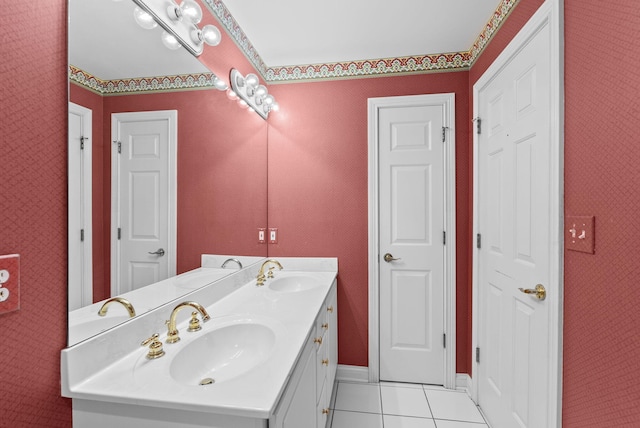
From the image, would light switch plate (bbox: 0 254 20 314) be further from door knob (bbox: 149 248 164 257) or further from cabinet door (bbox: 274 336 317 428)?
cabinet door (bbox: 274 336 317 428)

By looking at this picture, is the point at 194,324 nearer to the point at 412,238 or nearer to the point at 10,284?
the point at 10,284

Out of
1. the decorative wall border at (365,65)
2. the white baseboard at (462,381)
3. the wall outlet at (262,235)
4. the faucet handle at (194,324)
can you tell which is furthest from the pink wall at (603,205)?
the wall outlet at (262,235)

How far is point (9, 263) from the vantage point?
67cm

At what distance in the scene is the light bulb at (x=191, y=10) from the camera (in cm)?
127

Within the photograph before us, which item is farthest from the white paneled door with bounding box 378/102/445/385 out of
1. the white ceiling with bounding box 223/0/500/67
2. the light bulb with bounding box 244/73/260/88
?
the light bulb with bounding box 244/73/260/88

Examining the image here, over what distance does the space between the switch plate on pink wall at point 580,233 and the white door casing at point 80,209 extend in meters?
1.65

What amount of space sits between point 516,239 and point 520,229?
0.23ft

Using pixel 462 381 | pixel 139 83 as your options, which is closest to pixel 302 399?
pixel 139 83

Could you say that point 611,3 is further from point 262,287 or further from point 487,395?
point 487,395

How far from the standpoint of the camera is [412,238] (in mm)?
2264

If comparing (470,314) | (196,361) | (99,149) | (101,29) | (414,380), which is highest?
(101,29)

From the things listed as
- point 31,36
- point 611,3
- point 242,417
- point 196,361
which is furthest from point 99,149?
point 611,3

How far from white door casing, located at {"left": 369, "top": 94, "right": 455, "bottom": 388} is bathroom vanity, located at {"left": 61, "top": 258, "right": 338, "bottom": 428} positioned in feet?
2.92

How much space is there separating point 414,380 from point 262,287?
4.64ft
